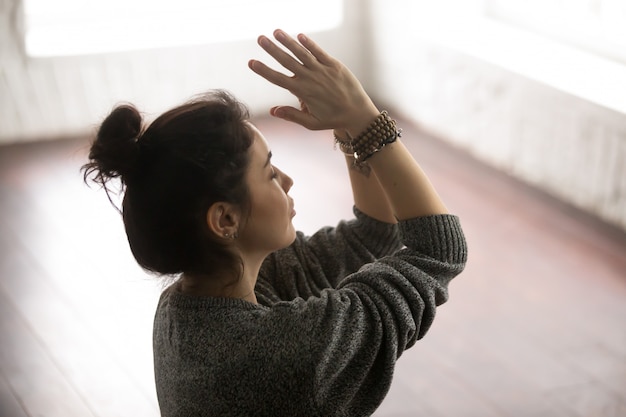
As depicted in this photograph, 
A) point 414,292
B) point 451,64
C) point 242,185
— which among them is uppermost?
point 242,185

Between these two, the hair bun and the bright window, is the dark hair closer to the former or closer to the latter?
the hair bun

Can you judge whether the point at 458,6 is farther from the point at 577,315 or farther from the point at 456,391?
the point at 456,391

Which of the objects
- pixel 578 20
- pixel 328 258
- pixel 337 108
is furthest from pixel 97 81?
pixel 337 108

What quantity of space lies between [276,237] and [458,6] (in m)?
3.45

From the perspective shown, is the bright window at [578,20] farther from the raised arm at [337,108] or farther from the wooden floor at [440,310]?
the raised arm at [337,108]

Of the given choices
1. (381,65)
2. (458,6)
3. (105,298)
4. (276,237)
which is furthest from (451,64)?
(276,237)

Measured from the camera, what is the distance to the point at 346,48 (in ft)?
17.6

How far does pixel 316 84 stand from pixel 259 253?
27 cm

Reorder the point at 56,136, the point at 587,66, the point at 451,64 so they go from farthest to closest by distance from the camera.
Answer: the point at 56,136 → the point at 451,64 → the point at 587,66

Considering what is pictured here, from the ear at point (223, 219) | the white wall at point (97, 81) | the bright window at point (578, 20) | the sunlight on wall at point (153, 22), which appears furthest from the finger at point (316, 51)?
the sunlight on wall at point (153, 22)

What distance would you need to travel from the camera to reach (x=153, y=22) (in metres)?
5.12

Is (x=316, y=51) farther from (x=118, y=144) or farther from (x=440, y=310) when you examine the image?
(x=440, y=310)

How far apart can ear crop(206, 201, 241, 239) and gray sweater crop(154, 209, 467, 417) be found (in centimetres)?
9

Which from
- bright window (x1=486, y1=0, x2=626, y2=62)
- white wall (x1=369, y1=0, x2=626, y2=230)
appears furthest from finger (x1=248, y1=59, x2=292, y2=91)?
bright window (x1=486, y1=0, x2=626, y2=62)
